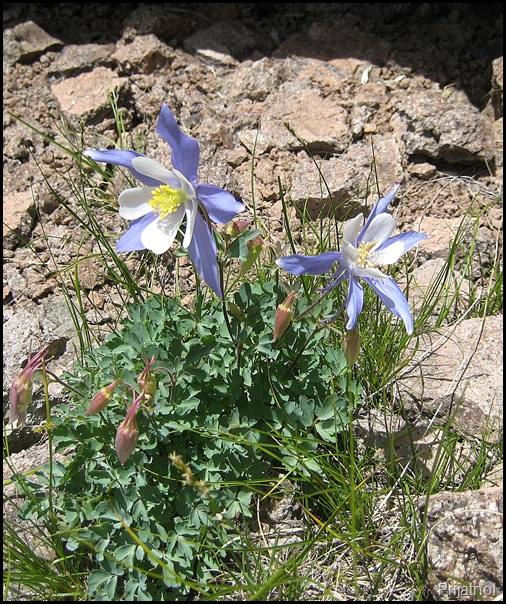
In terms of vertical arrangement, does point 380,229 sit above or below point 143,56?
below

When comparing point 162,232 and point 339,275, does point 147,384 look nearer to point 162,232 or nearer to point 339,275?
point 162,232

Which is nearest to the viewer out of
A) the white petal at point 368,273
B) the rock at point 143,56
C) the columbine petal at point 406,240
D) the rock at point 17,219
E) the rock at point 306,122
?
the white petal at point 368,273

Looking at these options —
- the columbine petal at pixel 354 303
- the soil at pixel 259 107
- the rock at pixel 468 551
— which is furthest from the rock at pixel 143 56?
the rock at pixel 468 551

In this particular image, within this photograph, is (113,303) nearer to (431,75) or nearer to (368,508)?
(368,508)

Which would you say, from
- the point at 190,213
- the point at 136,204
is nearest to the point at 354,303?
the point at 190,213

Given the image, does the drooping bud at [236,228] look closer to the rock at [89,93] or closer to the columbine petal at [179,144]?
the columbine petal at [179,144]

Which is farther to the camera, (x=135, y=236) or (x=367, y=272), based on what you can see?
(x=135, y=236)
